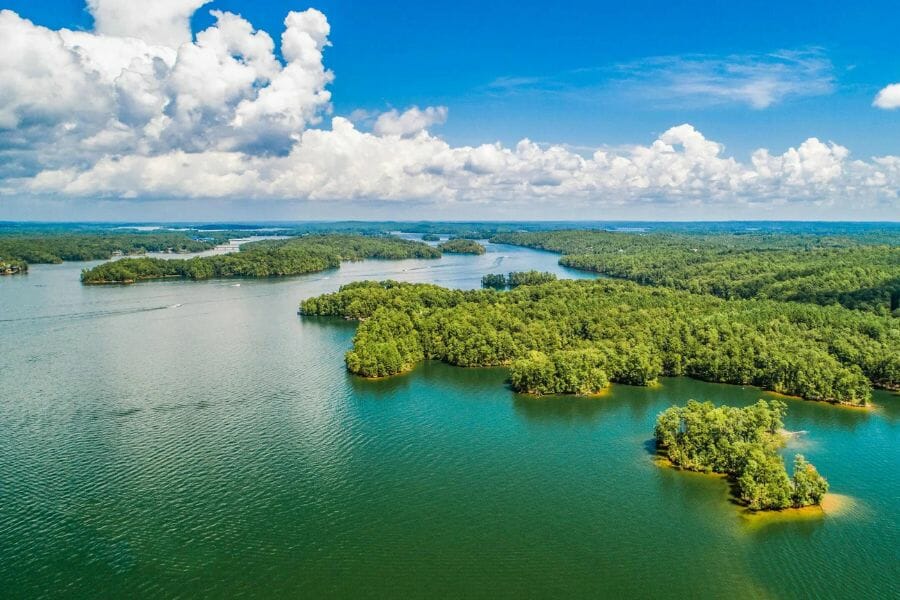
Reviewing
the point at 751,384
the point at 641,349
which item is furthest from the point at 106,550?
the point at 751,384

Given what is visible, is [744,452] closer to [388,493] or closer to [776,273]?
[388,493]

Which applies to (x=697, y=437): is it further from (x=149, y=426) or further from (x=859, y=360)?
(x=149, y=426)

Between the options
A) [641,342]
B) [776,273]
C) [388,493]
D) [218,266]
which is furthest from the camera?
[218,266]

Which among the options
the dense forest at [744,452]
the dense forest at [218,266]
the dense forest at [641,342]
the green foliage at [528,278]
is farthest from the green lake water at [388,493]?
the dense forest at [218,266]

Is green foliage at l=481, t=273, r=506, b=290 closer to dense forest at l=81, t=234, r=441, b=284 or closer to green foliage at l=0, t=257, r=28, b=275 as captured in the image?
dense forest at l=81, t=234, r=441, b=284

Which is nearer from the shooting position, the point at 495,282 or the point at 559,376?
the point at 559,376

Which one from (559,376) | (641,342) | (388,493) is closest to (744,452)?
(559,376)
